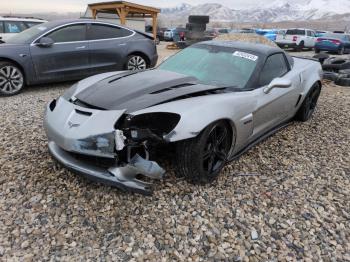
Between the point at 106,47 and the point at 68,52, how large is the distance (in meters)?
0.85

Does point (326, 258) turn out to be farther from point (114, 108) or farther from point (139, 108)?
point (114, 108)

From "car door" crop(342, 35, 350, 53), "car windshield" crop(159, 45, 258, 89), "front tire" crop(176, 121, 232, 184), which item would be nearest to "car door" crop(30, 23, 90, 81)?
"car windshield" crop(159, 45, 258, 89)

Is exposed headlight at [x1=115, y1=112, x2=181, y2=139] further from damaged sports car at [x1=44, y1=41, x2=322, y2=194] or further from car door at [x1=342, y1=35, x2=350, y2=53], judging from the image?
car door at [x1=342, y1=35, x2=350, y2=53]

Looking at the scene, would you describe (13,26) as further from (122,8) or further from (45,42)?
(122,8)

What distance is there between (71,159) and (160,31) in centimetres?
2895

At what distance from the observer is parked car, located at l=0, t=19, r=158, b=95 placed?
6.30 m

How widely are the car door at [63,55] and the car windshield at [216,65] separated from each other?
3.07m

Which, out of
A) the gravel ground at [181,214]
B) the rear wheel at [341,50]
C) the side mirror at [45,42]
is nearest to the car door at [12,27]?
the side mirror at [45,42]

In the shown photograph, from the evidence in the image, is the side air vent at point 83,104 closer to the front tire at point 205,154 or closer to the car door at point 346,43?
the front tire at point 205,154

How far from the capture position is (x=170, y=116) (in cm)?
293

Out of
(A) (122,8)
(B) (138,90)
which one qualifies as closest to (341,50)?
(A) (122,8)

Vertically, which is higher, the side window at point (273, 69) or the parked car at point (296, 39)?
the side window at point (273, 69)

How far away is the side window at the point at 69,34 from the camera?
672 centimetres

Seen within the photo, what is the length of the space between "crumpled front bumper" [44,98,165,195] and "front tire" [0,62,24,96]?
12.8ft
